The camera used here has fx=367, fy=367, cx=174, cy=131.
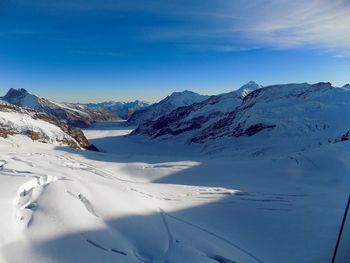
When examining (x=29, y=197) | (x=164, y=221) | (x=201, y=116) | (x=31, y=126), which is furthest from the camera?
(x=201, y=116)

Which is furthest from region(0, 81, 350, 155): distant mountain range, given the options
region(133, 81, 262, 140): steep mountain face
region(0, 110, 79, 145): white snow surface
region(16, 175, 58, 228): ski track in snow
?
region(16, 175, 58, 228): ski track in snow

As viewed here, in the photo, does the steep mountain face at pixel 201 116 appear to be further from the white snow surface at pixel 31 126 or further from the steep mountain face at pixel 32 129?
the white snow surface at pixel 31 126

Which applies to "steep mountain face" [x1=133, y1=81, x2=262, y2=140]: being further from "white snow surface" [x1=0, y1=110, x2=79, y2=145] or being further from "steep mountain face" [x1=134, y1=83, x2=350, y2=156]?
"white snow surface" [x1=0, y1=110, x2=79, y2=145]

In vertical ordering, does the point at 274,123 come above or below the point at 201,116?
below

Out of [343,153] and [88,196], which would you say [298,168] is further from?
[88,196]

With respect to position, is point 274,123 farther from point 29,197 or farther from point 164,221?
Result: point 29,197

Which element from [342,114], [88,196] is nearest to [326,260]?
[88,196]

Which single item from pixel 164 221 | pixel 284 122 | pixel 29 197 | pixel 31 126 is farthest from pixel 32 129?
pixel 284 122

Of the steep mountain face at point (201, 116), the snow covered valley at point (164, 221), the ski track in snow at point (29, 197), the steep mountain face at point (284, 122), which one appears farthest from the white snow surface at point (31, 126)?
the steep mountain face at point (201, 116)
